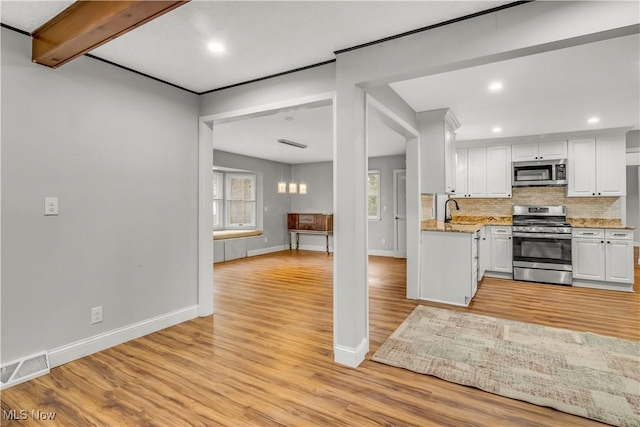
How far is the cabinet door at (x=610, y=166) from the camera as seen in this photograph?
16.8ft

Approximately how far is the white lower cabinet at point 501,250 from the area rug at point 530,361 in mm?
2339

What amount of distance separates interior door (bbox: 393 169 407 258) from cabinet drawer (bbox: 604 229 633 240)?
3.81 m

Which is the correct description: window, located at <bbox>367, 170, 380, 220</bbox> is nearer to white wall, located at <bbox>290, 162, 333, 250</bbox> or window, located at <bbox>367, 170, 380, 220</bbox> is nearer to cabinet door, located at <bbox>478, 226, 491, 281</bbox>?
white wall, located at <bbox>290, 162, 333, 250</bbox>

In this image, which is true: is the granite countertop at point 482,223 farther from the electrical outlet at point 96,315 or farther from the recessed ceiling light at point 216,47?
the electrical outlet at point 96,315

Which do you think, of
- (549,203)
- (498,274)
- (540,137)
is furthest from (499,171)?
(498,274)

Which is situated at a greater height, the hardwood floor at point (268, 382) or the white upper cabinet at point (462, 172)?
the white upper cabinet at point (462, 172)

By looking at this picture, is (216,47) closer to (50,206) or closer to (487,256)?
(50,206)

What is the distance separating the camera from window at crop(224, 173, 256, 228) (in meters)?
8.09

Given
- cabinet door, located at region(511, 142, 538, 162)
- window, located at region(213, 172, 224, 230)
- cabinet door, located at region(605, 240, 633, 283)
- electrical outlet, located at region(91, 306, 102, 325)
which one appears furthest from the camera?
window, located at region(213, 172, 224, 230)

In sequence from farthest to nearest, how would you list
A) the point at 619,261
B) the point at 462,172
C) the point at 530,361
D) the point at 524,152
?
the point at 462,172 < the point at 524,152 < the point at 619,261 < the point at 530,361

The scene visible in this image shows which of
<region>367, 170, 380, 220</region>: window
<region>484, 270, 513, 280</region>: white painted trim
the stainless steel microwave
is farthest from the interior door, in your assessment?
the stainless steel microwave

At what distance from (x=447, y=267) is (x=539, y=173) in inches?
116

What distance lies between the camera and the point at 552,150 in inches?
218

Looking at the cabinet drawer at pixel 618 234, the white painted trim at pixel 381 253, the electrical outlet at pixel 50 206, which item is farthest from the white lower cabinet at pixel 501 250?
the electrical outlet at pixel 50 206
